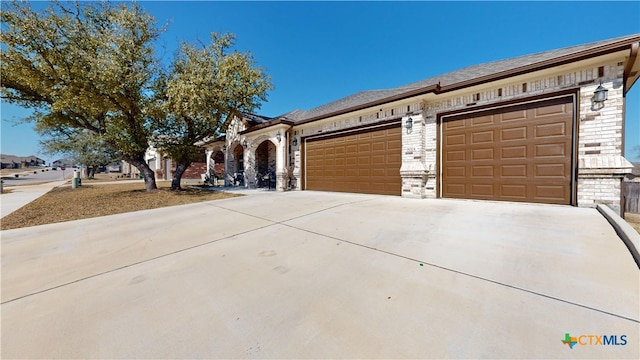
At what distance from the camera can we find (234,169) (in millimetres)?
14648

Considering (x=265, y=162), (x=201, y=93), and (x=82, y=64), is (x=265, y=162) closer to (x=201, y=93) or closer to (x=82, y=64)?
(x=201, y=93)

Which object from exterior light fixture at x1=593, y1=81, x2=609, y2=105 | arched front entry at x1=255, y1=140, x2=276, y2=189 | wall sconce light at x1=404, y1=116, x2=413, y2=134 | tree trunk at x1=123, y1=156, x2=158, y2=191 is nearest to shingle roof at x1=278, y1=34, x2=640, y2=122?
exterior light fixture at x1=593, y1=81, x2=609, y2=105

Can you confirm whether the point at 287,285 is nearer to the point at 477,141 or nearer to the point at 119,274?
the point at 119,274

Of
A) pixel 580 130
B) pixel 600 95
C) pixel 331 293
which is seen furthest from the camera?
pixel 580 130

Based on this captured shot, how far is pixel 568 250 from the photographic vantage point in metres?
2.70

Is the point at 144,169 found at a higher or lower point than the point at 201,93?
lower

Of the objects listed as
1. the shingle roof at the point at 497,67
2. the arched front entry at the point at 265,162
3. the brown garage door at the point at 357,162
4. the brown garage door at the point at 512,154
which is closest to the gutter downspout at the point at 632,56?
the shingle roof at the point at 497,67

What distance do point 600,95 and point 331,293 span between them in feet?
22.2

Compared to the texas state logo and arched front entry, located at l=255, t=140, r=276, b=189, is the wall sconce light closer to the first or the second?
the texas state logo

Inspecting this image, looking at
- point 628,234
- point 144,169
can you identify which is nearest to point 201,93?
point 144,169

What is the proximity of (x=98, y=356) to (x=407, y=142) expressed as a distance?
7538mm

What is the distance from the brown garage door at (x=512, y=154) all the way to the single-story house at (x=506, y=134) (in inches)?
0.8

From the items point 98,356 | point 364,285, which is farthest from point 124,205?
point 364,285

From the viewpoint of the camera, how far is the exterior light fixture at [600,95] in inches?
179
